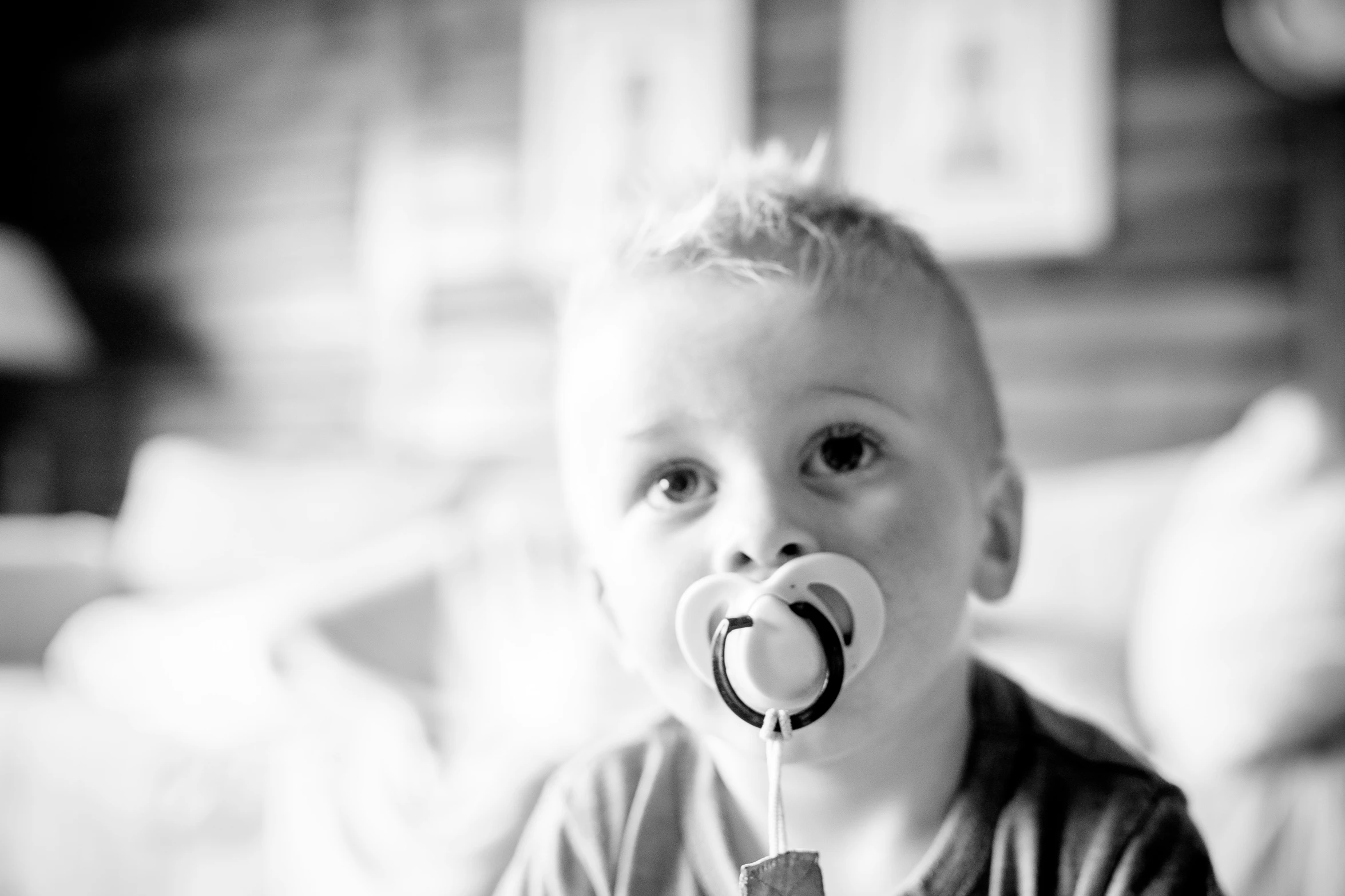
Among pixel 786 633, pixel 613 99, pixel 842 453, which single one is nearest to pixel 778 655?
pixel 786 633

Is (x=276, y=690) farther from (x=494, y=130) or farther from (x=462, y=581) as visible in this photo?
(x=494, y=130)

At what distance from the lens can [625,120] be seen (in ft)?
7.48

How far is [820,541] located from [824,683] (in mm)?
65

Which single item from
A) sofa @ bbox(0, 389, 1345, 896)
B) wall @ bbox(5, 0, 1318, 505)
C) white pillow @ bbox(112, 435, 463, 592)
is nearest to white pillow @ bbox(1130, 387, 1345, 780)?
sofa @ bbox(0, 389, 1345, 896)

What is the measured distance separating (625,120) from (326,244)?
2.73ft

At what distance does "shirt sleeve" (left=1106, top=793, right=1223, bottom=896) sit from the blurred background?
34 centimetres

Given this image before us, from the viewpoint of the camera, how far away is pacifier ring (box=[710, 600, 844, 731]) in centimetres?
41

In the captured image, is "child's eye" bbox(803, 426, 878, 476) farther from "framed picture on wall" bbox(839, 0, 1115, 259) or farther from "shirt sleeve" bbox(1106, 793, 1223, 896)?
"framed picture on wall" bbox(839, 0, 1115, 259)

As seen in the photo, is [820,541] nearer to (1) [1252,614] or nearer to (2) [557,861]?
(2) [557,861]

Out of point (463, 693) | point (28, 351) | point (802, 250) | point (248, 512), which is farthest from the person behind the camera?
point (28, 351)

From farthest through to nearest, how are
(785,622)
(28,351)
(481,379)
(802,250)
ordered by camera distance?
(28,351) < (481,379) < (802,250) < (785,622)

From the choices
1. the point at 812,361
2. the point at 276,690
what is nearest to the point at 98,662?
the point at 276,690

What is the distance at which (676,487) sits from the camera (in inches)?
19.6

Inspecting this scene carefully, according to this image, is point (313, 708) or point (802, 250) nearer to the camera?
point (802, 250)
